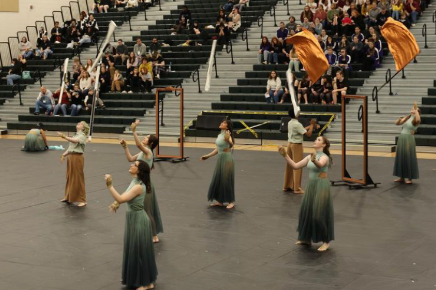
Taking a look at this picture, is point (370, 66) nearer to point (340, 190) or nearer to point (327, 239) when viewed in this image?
point (340, 190)

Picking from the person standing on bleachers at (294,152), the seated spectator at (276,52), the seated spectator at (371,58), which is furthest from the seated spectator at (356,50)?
the person standing on bleachers at (294,152)

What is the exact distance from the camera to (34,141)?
2369cm

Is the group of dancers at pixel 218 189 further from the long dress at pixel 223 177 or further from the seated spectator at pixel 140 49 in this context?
the seated spectator at pixel 140 49

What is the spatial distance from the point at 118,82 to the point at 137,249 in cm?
2234

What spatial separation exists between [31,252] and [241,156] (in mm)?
11119

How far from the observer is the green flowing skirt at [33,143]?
23620mm

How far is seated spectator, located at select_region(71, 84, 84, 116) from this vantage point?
30312 millimetres

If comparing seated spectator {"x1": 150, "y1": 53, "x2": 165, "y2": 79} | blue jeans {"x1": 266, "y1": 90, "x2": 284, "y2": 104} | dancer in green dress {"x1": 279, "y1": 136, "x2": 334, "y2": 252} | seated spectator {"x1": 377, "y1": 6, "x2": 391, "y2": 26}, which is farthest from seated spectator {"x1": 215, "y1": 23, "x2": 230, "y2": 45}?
dancer in green dress {"x1": 279, "y1": 136, "x2": 334, "y2": 252}

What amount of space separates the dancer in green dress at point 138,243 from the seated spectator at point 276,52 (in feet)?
68.1

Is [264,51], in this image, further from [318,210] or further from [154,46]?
[318,210]

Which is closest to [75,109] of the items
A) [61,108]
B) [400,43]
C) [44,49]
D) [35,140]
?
[61,108]

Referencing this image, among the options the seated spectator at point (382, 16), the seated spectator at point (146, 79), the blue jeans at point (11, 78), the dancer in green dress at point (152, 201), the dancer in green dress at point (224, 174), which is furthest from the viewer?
the blue jeans at point (11, 78)

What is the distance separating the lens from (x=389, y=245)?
39.4ft

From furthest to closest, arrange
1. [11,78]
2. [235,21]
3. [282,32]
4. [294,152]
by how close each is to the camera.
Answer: [11,78] → [235,21] → [282,32] → [294,152]
